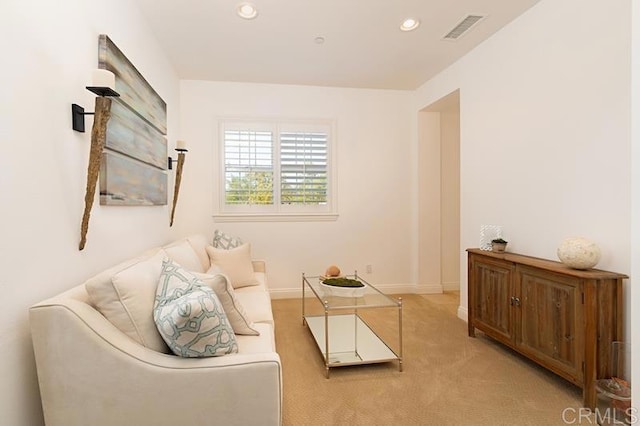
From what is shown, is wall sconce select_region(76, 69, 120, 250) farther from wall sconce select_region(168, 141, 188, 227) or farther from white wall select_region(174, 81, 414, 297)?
white wall select_region(174, 81, 414, 297)

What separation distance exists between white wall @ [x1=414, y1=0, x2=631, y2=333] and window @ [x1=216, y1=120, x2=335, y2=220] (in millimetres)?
1816

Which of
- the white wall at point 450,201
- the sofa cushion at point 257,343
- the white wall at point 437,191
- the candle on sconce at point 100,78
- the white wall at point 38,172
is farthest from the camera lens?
the white wall at point 450,201

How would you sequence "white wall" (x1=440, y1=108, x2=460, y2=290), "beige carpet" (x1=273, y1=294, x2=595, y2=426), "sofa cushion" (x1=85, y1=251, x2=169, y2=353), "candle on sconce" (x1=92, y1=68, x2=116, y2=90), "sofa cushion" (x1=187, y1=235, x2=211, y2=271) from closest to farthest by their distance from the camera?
"sofa cushion" (x1=85, y1=251, x2=169, y2=353)
"candle on sconce" (x1=92, y1=68, x2=116, y2=90)
"beige carpet" (x1=273, y1=294, x2=595, y2=426)
"sofa cushion" (x1=187, y1=235, x2=211, y2=271)
"white wall" (x1=440, y1=108, x2=460, y2=290)

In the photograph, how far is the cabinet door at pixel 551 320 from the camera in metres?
2.21

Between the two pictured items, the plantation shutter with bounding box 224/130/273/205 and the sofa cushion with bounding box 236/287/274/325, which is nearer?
the sofa cushion with bounding box 236/287/274/325

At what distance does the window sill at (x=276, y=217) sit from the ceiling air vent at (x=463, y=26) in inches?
96.6

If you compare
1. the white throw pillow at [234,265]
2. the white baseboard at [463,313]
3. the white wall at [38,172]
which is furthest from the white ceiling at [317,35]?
the white baseboard at [463,313]

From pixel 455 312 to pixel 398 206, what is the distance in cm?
160

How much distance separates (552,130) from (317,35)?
84.6 inches

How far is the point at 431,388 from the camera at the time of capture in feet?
7.84

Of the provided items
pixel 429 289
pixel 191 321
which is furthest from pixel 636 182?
pixel 429 289

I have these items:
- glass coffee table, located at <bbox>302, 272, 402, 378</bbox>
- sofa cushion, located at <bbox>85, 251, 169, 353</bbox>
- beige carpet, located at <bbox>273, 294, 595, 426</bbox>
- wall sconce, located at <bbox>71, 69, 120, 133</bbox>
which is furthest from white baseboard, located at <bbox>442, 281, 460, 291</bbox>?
wall sconce, located at <bbox>71, 69, 120, 133</bbox>

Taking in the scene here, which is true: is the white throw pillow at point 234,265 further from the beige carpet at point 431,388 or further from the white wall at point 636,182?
the white wall at point 636,182

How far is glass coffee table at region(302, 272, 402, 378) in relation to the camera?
8.59ft
